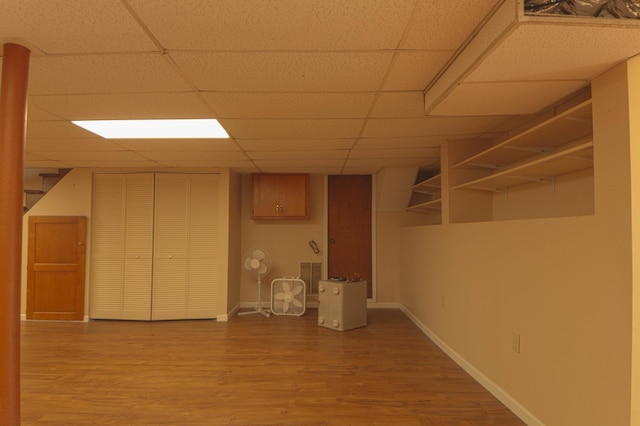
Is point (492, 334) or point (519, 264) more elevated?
point (519, 264)

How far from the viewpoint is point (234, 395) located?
2762mm

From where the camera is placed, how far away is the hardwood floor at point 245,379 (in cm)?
246

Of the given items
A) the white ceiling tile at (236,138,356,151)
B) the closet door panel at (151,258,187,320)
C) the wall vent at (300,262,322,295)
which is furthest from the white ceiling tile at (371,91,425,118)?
the closet door panel at (151,258,187,320)

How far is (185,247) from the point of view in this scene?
5.05 m

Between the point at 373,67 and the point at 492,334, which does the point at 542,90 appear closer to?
the point at 373,67

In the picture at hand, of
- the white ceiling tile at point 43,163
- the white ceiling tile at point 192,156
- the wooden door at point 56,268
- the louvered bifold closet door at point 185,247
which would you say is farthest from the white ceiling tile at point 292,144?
the wooden door at point 56,268

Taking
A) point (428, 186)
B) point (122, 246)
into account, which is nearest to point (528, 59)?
point (428, 186)

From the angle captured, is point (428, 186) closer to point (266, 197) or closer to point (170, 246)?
point (266, 197)

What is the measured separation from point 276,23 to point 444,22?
761 mm

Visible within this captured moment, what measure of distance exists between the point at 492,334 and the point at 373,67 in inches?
88.4

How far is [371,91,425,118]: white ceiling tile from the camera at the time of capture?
2.38m

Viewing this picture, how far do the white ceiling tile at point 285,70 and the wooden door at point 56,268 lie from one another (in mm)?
4098

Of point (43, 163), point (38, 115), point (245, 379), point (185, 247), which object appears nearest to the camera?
point (38, 115)

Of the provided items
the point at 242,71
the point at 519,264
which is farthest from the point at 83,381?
the point at 519,264
